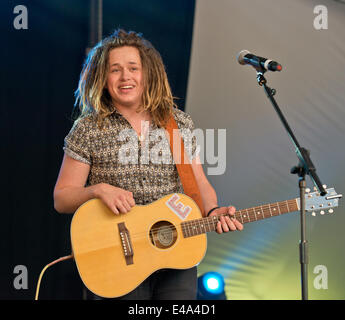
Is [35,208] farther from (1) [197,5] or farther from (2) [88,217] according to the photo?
(1) [197,5]

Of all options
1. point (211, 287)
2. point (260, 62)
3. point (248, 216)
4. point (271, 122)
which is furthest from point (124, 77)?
point (211, 287)

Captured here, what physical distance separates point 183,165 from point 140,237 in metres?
0.50

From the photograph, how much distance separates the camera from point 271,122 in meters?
3.65

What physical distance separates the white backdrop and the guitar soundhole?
1459mm

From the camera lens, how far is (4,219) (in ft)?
11.3

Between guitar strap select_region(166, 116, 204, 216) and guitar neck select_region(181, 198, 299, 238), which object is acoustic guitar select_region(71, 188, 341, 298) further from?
guitar strap select_region(166, 116, 204, 216)

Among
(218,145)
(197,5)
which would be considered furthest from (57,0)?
(218,145)

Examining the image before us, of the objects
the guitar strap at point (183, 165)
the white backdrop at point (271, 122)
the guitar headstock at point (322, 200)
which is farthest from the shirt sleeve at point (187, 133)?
the white backdrop at point (271, 122)

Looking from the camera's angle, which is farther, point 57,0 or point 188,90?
point 188,90

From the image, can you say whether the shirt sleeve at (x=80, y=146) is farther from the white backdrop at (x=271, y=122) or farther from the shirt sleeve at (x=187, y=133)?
the white backdrop at (x=271, y=122)

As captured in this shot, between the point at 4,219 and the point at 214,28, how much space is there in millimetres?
2345

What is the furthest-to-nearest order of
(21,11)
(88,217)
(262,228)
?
(262,228) < (21,11) < (88,217)

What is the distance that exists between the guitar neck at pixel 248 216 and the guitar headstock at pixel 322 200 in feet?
0.31

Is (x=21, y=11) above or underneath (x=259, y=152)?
above
